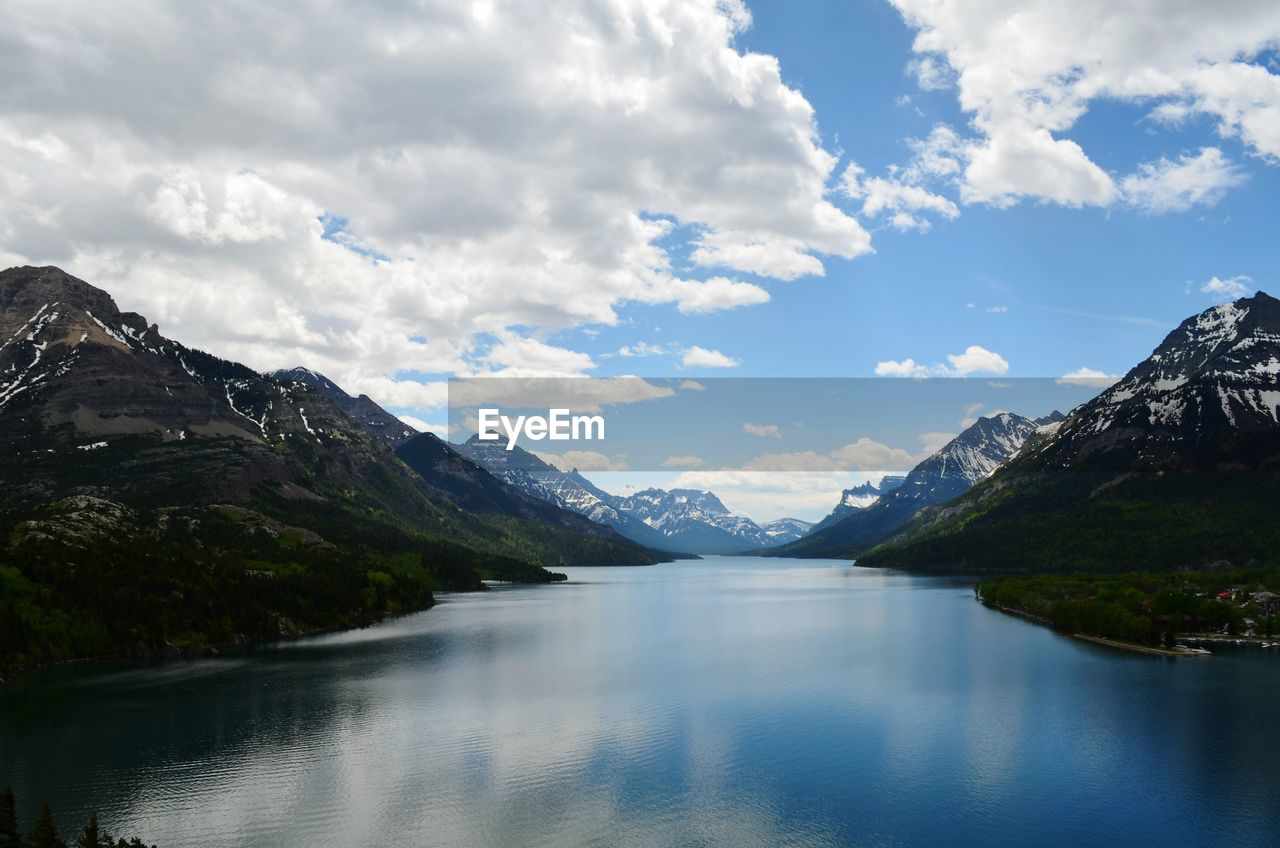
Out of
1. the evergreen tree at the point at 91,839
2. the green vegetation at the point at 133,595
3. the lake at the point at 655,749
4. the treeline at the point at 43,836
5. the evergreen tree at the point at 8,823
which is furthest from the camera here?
the green vegetation at the point at 133,595

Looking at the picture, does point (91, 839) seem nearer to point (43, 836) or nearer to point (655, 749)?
point (43, 836)

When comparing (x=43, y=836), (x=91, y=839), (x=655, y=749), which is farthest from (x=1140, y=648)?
(x=43, y=836)

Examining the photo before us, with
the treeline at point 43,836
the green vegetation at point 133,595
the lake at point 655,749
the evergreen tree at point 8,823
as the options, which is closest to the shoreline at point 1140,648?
the lake at point 655,749

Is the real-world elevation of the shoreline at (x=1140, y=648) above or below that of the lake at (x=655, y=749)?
below

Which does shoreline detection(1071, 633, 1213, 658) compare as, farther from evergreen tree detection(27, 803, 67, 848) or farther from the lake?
evergreen tree detection(27, 803, 67, 848)

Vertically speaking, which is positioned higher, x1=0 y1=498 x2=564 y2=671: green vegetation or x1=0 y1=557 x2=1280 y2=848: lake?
x1=0 y1=498 x2=564 y2=671: green vegetation

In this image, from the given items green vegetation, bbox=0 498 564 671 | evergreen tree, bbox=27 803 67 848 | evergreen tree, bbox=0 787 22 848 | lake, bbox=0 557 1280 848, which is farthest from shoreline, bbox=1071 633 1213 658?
evergreen tree, bbox=0 787 22 848

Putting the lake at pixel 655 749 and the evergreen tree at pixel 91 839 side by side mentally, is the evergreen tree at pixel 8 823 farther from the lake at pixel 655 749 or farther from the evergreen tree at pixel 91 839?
the lake at pixel 655 749

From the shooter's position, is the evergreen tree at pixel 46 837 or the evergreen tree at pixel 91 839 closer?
the evergreen tree at pixel 46 837

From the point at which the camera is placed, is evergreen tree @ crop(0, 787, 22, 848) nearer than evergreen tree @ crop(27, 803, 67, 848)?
No
